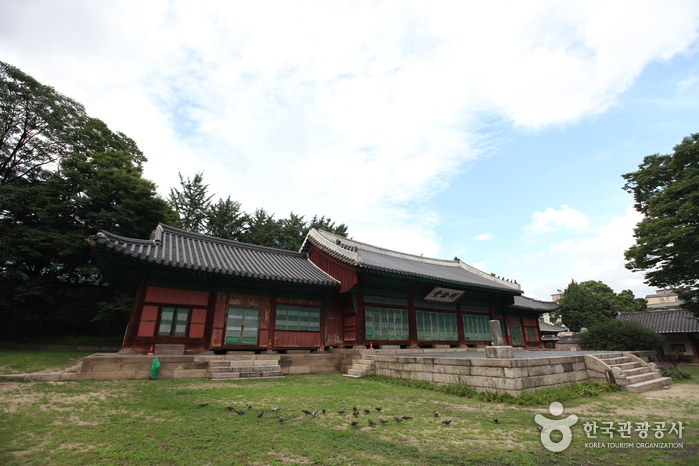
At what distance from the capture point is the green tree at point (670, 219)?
15.5m

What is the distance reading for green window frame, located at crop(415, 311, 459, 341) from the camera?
1672cm

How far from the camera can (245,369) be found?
1105cm

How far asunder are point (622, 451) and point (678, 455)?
609mm

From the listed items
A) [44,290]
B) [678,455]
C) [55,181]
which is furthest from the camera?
[55,181]

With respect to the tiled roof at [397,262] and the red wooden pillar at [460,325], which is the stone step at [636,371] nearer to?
the tiled roof at [397,262]

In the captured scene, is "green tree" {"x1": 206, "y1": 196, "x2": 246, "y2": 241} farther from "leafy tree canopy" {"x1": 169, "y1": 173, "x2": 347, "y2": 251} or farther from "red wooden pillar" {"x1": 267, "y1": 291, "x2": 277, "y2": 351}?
"red wooden pillar" {"x1": 267, "y1": 291, "x2": 277, "y2": 351}

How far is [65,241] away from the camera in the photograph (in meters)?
19.2

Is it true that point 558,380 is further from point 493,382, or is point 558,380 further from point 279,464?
point 279,464

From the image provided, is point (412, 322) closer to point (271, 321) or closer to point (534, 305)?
point (271, 321)

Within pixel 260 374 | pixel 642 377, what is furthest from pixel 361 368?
pixel 642 377

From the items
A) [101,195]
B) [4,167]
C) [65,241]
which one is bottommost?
[65,241]

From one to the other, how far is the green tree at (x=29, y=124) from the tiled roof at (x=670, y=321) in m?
46.1

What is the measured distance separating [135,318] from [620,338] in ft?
76.5

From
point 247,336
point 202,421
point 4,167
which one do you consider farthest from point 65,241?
point 202,421
